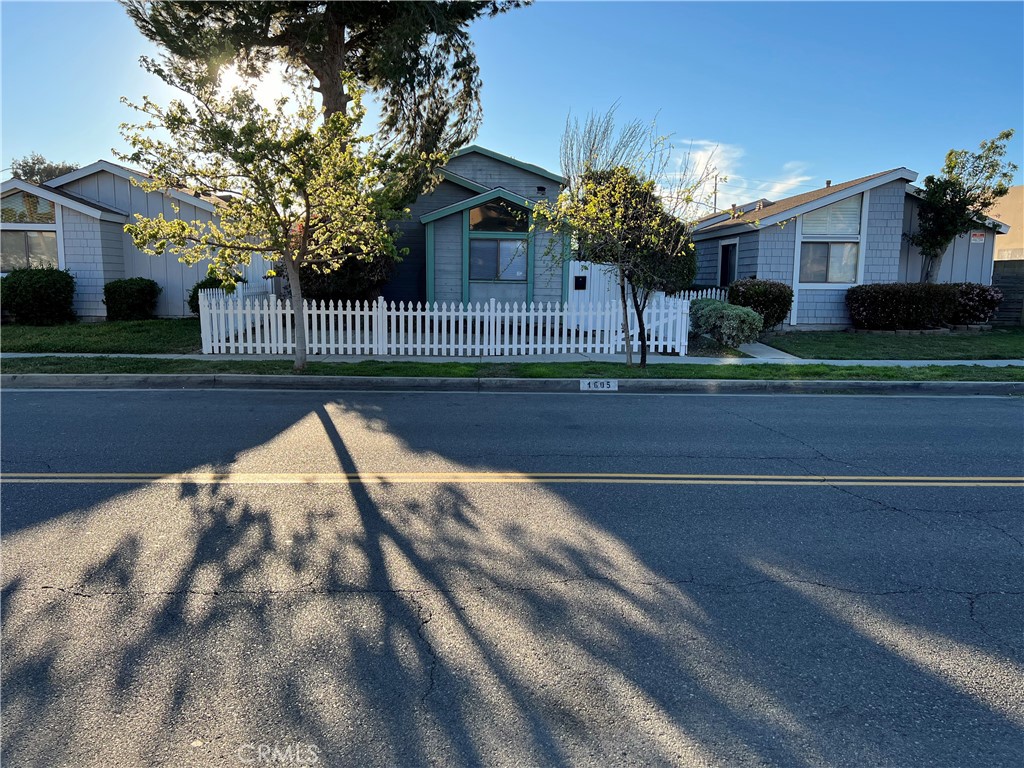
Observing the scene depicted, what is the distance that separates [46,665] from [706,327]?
46.6ft

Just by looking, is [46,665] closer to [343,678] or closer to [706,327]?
[343,678]

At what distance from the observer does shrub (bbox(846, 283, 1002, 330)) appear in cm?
1795

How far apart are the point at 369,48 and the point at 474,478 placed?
13.2 meters

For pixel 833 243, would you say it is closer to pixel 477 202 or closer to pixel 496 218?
pixel 496 218

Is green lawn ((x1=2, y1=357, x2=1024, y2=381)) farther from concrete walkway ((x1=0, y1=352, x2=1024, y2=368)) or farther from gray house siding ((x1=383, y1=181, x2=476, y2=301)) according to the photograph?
gray house siding ((x1=383, y1=181, x2=476, y2=301))

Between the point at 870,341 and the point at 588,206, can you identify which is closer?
the point at 588,206

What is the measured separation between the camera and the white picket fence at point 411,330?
43.7 feet

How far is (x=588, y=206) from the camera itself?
36.9ft

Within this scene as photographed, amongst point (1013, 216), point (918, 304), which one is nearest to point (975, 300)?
point (918, 304)

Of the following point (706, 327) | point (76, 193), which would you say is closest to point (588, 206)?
point (706, 327)

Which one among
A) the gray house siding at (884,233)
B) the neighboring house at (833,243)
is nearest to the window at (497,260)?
the neighboring house at (833,243)

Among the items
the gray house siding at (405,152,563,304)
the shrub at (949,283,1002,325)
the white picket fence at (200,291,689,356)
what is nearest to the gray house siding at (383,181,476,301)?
the gray house siding at (405,152,563,304)

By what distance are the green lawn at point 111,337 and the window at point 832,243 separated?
52.6ft

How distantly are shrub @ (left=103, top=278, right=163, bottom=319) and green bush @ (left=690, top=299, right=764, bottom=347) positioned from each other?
1454 centimetres
